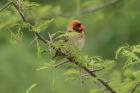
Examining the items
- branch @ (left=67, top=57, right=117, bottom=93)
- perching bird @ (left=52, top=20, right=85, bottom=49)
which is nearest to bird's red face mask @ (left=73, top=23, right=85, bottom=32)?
perching bird @ (left=52, top=20, right=85, bottom=49)

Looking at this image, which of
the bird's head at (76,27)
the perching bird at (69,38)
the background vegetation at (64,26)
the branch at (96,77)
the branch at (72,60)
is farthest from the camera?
the background vegetation at (64,26)

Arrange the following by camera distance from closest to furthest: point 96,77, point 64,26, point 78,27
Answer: point 96,77 < point 78,27 < point 64,26

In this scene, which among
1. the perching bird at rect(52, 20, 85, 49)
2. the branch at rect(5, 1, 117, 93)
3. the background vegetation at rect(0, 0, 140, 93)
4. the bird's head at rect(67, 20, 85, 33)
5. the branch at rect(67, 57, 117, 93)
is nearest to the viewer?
the branch at rect(5, 1, 117, 93)

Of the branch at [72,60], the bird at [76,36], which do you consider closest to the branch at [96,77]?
the branch at [72,60]

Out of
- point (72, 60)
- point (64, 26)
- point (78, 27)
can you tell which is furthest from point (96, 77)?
point (64, 26)

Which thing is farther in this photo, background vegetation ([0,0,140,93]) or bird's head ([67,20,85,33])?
background vegetation ([0,0,140,93])

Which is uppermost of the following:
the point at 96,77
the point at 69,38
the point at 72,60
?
the point at 69,38

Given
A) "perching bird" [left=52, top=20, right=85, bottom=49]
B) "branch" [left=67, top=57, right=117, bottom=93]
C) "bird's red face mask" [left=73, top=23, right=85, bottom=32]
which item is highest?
"bird's red face mask" [left=73, top=23, right=85, bottom=32]

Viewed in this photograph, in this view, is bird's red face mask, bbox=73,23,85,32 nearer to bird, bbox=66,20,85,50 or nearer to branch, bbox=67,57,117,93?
A: bird, bbox=66,20,85,50

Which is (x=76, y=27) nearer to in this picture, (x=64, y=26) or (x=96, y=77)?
(x=96, y=77)

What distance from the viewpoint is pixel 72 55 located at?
15.8ft

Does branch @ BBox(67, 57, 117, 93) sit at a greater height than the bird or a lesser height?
lesser

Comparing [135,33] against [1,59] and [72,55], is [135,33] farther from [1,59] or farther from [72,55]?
[72,55]

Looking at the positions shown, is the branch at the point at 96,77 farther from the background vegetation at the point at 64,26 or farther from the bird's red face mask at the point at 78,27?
the background vegetation at the point at 64,26
